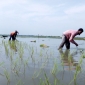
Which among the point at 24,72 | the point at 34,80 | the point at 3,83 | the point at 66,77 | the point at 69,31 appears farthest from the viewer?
the point at 69,31

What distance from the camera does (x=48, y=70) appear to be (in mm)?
4508

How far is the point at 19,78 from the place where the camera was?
3750mm

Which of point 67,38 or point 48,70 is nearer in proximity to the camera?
point 48,70

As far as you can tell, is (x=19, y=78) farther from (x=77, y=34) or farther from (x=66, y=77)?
(x=77, y=34)

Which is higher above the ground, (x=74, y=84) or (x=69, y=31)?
(x=69, y=31)

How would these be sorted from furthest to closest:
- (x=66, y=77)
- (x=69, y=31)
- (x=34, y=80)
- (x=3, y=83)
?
(x=69, y=31) < (x=66, y=77) < (x=34, y=80) < (x=3, y=83)

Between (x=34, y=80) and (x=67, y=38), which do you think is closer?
(x=34, y=80)

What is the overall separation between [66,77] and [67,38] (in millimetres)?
6366

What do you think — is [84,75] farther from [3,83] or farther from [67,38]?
[67,38]

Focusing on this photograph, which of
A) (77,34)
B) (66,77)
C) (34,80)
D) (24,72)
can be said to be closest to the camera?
(34,80)

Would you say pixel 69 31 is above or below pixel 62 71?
above

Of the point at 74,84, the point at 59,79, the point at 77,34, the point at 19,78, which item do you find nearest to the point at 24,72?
Result: the point at 19,78

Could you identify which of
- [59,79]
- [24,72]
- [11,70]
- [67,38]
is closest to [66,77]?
[59,79]

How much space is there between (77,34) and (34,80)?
6178 millimetres
